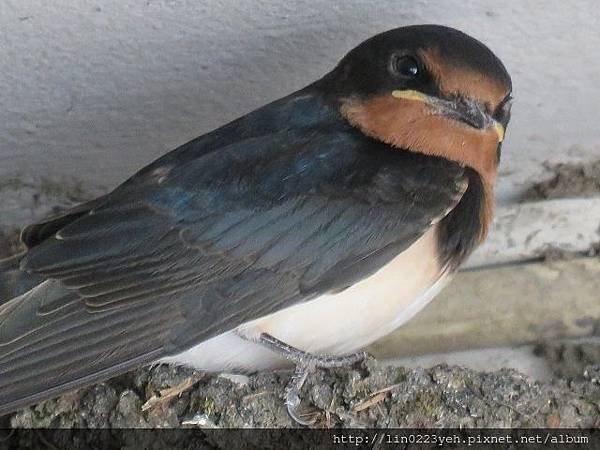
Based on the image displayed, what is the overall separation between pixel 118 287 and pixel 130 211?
0.17 meters

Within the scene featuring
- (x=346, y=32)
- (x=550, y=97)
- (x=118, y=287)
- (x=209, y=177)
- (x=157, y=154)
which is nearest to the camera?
(x=118, y=287)

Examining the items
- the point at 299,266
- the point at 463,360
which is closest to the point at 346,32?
the point at 299,266

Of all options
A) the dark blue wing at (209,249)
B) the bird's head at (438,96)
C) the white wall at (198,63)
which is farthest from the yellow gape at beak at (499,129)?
the white wall at (198,63)

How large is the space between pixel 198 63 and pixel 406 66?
44cm

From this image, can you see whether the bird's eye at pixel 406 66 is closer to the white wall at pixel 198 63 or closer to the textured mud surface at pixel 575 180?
the white wall at pixel 198 63

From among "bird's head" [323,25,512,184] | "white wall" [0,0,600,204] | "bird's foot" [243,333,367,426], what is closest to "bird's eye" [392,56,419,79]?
"bird's head" [323,25,512,184]

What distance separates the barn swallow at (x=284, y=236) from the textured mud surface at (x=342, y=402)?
0.05m

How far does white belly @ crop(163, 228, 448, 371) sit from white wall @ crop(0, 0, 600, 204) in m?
0.48

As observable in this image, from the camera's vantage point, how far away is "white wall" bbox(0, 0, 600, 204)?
190cm

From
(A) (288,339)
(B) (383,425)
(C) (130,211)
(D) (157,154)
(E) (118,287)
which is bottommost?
(B) (383,425)

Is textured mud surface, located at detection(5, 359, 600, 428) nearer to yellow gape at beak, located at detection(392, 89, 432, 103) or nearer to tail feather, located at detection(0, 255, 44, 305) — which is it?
tail feather, located at detection(0, 255, 44, 305)

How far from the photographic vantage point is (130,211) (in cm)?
182

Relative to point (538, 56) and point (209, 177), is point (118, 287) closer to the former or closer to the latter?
point (209, 177)

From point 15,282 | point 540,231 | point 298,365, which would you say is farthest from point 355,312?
point 540,231
